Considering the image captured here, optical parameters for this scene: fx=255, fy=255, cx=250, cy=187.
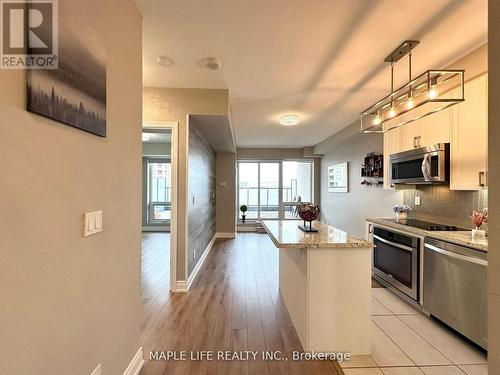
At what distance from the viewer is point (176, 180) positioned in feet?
10.8

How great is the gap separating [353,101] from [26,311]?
3972mm

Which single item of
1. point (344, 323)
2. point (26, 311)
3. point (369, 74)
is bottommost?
point (344, 323)

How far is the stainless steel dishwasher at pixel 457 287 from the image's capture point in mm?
2021

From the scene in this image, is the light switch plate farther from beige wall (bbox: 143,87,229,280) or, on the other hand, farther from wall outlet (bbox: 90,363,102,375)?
beige wall (bbox: 143,87,229,280)

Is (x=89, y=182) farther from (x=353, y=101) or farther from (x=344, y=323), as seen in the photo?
(x=353, y=101)

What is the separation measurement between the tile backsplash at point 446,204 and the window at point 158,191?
21.5 ft

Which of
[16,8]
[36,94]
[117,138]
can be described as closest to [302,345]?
[117,138]

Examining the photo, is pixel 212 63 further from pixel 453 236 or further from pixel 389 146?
pixel 453 236

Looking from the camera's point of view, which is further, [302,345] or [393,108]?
[393,108]

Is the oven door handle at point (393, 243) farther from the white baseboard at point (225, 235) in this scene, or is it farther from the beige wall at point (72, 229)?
the white baseboard at point (225, 235)

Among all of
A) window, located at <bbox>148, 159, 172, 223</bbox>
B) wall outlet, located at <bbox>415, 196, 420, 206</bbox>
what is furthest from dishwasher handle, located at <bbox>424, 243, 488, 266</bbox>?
window, located at <bbox>148, 159, 172, 223</bbox>

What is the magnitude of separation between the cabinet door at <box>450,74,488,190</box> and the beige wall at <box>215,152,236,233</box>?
209 inches

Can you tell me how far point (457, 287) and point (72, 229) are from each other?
291cm

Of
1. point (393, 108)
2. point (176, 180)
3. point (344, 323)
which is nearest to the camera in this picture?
point (344, 323)
